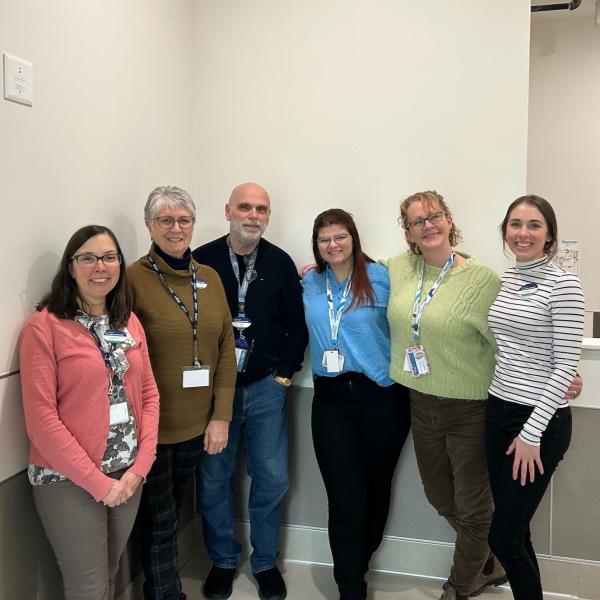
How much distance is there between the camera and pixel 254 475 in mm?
2590

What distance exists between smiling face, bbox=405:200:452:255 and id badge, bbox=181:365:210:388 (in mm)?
1005

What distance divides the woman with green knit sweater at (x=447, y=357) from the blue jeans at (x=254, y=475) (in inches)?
25.1

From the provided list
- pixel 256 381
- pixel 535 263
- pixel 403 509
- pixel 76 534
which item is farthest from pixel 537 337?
pixel 76 534

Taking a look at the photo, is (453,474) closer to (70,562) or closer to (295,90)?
(70,562)

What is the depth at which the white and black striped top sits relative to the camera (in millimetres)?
1746

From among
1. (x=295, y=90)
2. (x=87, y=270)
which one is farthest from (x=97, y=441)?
(x=295, y=90)

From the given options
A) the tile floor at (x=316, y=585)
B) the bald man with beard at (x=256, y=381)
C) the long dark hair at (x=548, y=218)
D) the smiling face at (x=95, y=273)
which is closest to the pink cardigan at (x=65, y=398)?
the smiling face at (x=95, y=273)

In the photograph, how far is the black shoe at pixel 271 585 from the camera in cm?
250

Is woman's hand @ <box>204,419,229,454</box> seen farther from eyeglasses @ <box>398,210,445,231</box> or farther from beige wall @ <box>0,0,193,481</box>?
eyeglasses @ <box>398,210,445,231</box>

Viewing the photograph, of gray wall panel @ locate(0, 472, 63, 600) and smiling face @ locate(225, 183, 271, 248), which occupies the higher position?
smiling face @ locate(225, 183, 271, 248)

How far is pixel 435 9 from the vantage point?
8.46 ft

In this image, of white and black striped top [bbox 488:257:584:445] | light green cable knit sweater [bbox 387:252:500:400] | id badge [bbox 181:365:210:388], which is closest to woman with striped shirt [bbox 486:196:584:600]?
white and black striped top [bbox 488:257:584:445]

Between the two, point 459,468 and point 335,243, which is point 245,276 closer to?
point 335,243

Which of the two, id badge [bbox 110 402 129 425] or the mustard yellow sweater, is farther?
the mustard yellow sweater
